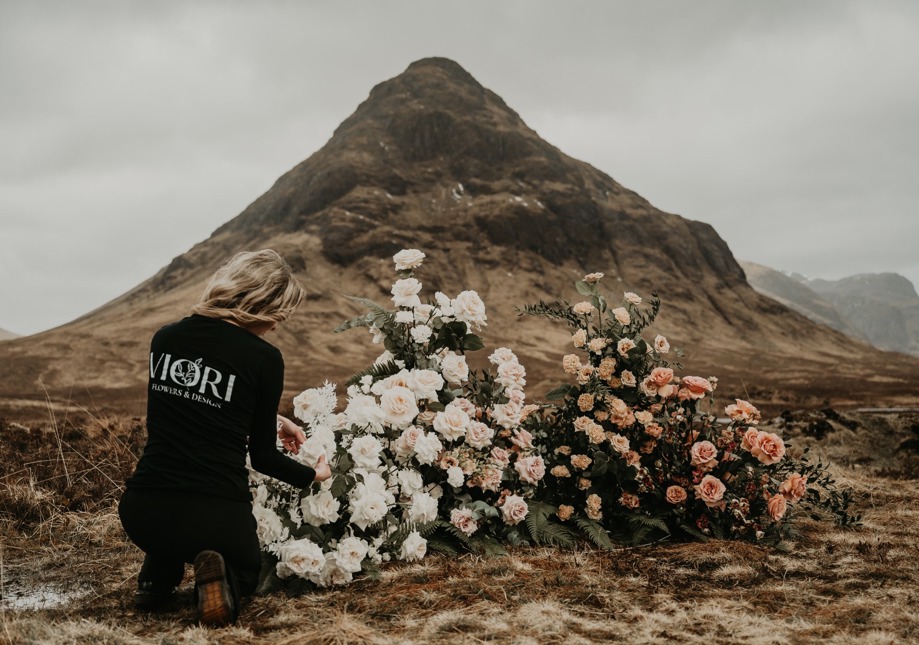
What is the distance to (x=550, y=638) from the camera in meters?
2.50

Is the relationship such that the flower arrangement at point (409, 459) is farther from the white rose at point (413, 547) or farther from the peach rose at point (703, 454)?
the peach rose at point (703, 454)

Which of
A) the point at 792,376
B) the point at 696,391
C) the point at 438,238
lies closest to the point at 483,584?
the point at 696,391

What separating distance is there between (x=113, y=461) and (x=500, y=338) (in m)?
45.3

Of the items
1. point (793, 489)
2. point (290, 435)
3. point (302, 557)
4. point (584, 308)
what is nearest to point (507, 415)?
point (584, 308)

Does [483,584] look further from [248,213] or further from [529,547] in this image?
[248,213]

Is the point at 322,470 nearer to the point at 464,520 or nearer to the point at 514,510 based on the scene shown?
the point at 464,520

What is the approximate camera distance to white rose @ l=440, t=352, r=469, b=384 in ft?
13.1

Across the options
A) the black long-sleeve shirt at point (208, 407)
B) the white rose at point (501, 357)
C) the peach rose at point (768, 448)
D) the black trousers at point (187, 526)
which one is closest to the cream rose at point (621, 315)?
the white rose at point (501, 357)

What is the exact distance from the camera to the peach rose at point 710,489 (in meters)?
3.89

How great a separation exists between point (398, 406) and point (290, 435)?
25.8 inches

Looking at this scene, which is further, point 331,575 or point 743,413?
point 743,413

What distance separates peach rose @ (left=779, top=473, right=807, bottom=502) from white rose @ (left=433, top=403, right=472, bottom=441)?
7.31 feet

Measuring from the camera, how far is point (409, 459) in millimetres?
3836

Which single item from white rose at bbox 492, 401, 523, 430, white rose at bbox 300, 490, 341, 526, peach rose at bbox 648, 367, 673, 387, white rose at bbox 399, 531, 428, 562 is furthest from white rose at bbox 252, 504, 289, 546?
peach rose at bbox 648, 367, 673, 387
